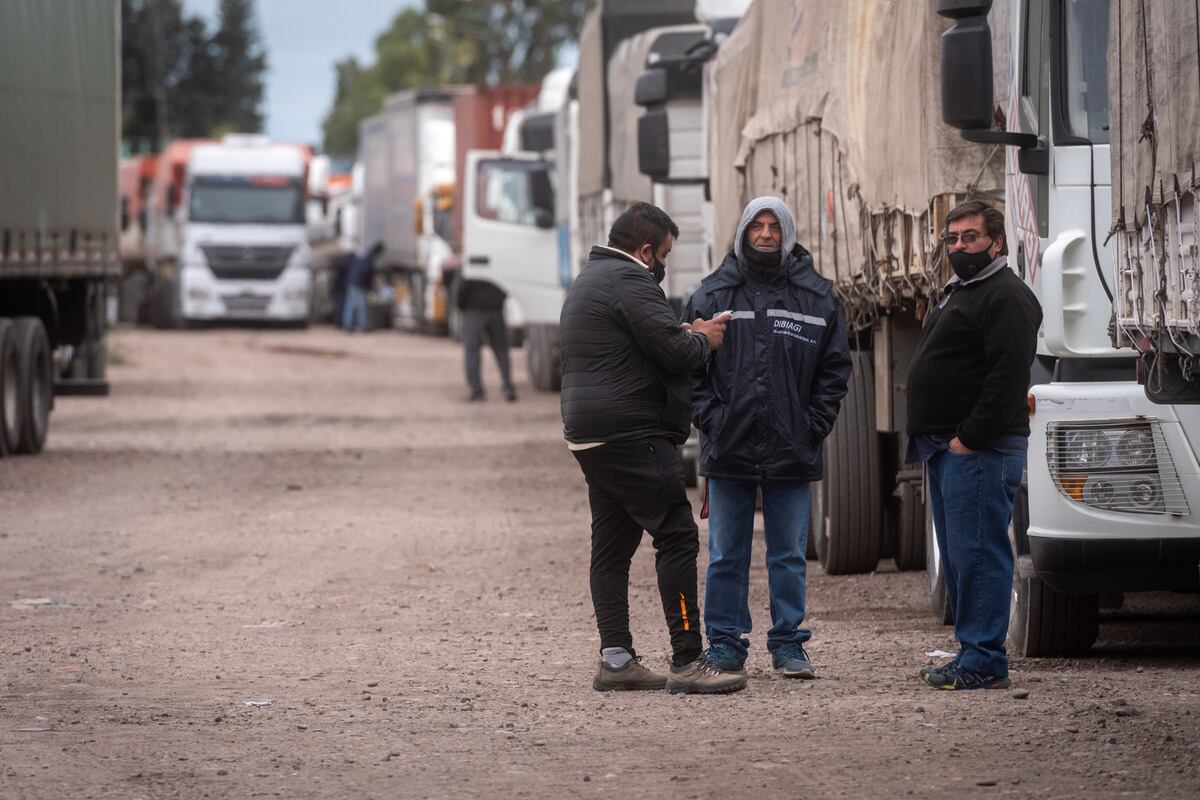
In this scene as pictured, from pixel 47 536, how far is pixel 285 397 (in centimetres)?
1366

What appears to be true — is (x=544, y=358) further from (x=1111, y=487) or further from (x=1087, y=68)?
(x=1111, y=487)

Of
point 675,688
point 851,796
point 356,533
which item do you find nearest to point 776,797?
point 851,796

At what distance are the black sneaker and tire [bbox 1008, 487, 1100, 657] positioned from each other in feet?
2.03

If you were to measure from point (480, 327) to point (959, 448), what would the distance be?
17931 millimetres

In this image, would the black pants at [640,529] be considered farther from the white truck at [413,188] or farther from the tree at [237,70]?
the tree at [237,70]

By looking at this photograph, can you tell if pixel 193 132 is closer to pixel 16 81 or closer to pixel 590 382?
pixel 16 81

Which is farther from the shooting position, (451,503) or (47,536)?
(451,503)

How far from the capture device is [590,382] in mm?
7742

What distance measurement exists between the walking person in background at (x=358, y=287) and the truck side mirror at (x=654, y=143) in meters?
29.2

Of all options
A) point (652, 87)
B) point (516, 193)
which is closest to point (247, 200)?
point (516, 193)

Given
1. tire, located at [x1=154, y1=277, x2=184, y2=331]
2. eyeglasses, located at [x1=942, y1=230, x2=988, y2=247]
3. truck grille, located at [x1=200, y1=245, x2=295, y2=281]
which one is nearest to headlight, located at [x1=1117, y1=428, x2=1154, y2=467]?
eyeglasses, located at [x1=942, y1=230, x2=988, y2=247]

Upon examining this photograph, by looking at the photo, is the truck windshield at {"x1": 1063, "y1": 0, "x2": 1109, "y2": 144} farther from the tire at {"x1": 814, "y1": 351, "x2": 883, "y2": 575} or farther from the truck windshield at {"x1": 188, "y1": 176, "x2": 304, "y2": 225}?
the truck windshield at {"x1": 188, "y1": 176, "x2": 304, "y2": 225}

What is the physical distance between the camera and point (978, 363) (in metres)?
7.54

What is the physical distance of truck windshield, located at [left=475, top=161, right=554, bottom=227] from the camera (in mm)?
26875
